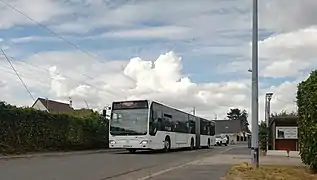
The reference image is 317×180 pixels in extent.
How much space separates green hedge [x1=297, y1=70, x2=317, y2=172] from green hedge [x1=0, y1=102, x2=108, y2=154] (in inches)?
742

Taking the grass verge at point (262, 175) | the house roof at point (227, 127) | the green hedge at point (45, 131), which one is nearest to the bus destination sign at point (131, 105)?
the green hedge at point (45, 131)

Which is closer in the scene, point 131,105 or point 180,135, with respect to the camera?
point 131,105

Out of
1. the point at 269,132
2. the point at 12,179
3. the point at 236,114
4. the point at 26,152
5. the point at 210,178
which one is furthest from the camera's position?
the point at 236,114

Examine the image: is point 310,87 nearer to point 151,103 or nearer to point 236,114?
point 151,103

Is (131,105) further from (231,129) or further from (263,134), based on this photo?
(231,129)

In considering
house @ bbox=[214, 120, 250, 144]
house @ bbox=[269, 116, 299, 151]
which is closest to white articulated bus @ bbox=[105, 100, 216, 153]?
house @ bbox=[269, 116, 299, 151]

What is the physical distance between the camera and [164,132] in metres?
37.0

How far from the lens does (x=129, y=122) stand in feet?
111

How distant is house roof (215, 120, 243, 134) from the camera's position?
440ft

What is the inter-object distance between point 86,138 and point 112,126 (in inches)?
363

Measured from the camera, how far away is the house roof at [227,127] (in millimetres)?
134000

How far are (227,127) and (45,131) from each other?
10283 centimetres

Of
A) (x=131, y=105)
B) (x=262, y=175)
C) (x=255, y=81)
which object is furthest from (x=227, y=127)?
(x=262, y=175)

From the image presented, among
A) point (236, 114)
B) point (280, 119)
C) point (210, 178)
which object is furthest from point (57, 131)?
point (236, 114)
